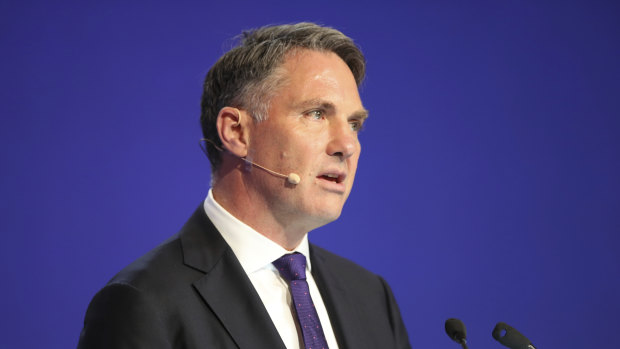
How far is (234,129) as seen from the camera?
189 centimetres

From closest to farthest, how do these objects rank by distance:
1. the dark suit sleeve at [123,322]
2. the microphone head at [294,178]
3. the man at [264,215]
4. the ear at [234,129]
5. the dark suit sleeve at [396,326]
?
the dark suit sleeve at [123,322]
the man at [264,215]
the microphone head at [294,178]
the ear at [234,129]
the dark suit sleeve at [396,326]

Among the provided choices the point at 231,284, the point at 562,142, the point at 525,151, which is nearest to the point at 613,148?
the point at 562,142

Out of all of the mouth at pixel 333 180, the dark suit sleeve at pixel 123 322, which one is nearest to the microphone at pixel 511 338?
the mouth at pixel 333 180

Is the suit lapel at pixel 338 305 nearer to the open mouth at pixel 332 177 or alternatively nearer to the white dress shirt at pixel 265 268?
the white dress shirt at pixel 265 268

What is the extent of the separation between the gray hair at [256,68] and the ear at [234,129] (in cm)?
3

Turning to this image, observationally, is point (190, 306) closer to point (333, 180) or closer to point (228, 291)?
point (228, 291)

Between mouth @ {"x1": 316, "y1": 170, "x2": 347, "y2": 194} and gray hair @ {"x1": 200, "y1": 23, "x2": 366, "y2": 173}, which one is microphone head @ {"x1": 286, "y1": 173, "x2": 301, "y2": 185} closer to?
mouth @ {"x1": 316, "y1": 170, "x2": 347, "y2": 194}

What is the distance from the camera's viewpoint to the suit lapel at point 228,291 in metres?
→ 1.68

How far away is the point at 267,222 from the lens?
185 cm

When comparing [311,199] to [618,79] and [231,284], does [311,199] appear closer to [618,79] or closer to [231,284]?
[231,284]

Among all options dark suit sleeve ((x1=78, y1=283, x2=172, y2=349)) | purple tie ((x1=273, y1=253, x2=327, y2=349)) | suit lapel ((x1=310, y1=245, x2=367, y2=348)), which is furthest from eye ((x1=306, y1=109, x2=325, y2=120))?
dark suit sleeve ((x1=78, y1=283, x2=172, y2=349))

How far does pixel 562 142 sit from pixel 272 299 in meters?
2.16

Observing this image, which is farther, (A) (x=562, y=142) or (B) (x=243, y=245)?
(A) (x=562, y=142)

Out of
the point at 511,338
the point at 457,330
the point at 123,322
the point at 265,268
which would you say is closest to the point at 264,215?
the point at 265,268
